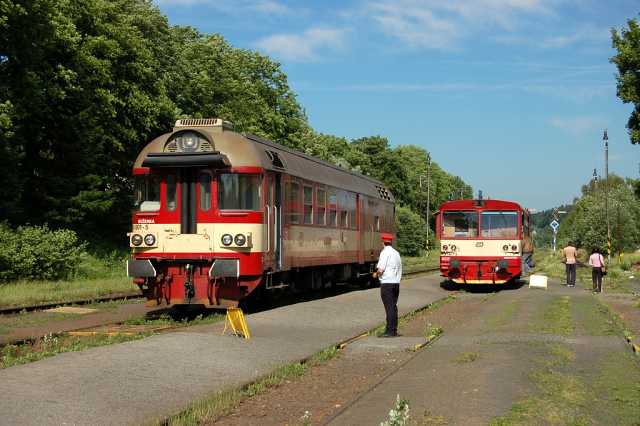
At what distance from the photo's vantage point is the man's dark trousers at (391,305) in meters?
14.3

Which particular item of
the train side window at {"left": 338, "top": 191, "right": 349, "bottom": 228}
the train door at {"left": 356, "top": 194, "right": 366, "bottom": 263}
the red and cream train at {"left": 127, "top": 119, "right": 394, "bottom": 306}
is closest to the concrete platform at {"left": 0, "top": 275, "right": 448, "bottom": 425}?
the red and cream train at {"left": 127, "top": 119, "right": 394, "bottom": 306}

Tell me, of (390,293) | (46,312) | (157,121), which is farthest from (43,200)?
(390,293)

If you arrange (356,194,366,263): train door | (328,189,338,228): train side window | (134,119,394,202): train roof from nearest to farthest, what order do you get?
(134,119,394,202): train roof, (328,189,338,228): train side window, (356,194,366,263): train door

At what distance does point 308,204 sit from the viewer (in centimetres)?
2014

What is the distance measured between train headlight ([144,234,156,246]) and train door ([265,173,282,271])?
233 centimetres

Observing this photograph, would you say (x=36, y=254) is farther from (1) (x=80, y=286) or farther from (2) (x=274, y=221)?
(2) (x=274, y=221)

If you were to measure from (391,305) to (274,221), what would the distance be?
4041mm

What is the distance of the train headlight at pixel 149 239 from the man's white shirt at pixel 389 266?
493cm

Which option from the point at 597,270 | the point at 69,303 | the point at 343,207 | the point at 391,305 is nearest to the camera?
the point at 391,305

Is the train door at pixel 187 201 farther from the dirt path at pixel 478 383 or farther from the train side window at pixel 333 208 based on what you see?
the train side window at pixel 333 208

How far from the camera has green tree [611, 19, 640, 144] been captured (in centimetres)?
3997

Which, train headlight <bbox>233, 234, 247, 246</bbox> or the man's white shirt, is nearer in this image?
the man's white shirt

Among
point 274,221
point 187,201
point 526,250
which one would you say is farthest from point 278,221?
point 526,250

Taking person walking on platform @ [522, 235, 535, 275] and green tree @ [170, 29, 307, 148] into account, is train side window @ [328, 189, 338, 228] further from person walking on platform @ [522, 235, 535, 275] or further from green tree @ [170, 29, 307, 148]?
green tree @ [170, 29, 307, 148]
